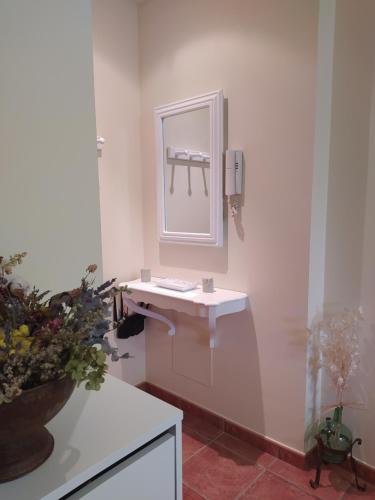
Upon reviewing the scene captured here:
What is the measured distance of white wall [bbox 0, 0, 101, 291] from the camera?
0.97 m

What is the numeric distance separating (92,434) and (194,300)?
3.81 ft

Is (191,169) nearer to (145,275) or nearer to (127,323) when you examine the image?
(145,275)

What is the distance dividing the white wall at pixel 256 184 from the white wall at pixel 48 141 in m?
1.02

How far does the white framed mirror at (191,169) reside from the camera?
2023mm

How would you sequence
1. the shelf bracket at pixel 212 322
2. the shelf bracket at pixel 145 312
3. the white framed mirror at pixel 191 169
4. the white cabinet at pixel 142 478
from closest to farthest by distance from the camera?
1. the white cabinet at pixel 142 478
2. the shelf bracket at pixel 212 322
3. the white framed mirror at pixel 191 169
4. the shelf bracket at pixel 145 312

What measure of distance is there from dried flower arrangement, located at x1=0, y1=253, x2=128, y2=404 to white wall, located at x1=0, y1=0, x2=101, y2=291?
0.35 meters

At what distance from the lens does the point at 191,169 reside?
2195mm

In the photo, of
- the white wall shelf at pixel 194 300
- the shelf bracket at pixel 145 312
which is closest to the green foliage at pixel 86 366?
the white wall shelf at pixel 194 300

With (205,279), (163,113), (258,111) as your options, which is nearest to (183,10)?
(163,113)

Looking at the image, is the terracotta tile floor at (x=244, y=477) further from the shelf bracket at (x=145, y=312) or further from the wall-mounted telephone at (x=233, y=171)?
the wall-mounted telephone at (x=233, y=171)

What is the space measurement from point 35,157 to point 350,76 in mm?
1552

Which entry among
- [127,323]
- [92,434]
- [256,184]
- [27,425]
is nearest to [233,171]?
[256,184]

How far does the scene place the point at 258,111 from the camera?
6.09 feet

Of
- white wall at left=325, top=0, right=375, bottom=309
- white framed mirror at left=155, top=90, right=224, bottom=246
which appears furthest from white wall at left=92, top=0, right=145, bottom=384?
white wall at left=325, top=0, right=375, bottom=309
